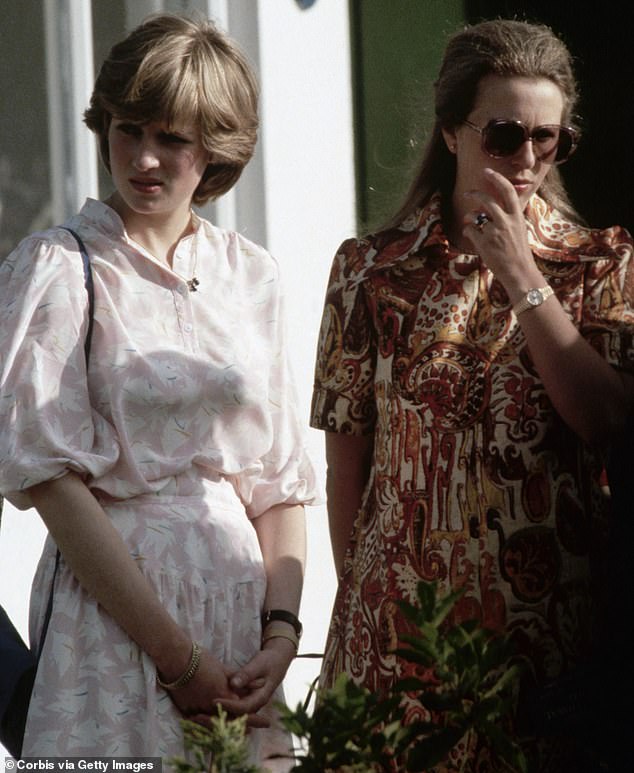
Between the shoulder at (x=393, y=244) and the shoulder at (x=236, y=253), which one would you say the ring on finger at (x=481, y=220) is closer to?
the shoulder at (x=393, y=244)

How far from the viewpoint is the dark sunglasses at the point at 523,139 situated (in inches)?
118

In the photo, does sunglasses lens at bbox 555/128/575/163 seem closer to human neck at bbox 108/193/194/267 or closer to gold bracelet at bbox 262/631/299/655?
human neck at bbox 108/193/194/267

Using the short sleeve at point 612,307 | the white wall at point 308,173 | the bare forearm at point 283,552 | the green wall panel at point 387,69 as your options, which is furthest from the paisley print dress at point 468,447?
the green wall panel at point 387,69

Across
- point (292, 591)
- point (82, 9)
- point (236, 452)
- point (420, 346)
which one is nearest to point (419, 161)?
point (420, 346)

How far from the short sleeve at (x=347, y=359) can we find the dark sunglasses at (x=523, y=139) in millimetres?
403

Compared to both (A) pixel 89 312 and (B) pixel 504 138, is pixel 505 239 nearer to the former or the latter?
(B) pixel 504 138

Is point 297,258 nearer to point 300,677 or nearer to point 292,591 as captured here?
point 300,677

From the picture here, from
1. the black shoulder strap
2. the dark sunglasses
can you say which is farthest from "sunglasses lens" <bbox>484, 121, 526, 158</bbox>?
the black shoulder strap

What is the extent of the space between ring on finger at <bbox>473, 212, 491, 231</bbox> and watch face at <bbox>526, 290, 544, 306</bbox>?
0.18 m

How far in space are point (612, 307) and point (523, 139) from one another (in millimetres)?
374

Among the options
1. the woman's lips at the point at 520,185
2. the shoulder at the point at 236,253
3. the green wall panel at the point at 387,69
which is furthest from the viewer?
the green wall panel at the point at 387,69

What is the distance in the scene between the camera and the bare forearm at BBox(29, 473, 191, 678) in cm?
283

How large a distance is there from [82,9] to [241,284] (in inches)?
77.3

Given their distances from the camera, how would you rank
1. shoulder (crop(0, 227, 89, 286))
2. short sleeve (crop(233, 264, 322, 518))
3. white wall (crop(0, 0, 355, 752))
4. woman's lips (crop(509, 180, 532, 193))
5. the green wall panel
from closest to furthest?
1. shoulder (crop(0, 227, 89, 286))
2. woman's lips (crop(509, 180, 532, 193))
3. short sleeve (crop(233, 264, 322, 518))
4. white wall (crop(0, 0, 355, 752))
5. the green wall panel
